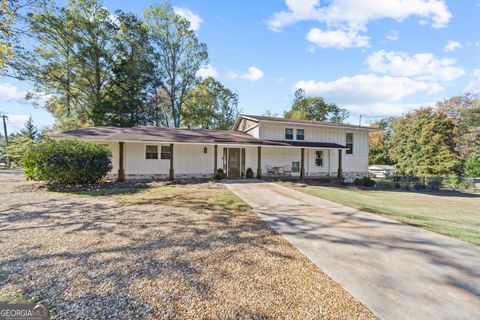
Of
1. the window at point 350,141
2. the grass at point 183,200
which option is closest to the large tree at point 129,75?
the grass at point 183,200

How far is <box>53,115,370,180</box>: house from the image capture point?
1354cm

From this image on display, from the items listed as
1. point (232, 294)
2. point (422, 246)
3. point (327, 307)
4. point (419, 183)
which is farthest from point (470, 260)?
point (419, 183)

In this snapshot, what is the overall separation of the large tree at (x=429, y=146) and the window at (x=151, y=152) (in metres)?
31.2

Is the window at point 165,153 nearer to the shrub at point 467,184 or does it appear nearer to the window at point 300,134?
the window at point 300,134

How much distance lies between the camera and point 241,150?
52.2 ft

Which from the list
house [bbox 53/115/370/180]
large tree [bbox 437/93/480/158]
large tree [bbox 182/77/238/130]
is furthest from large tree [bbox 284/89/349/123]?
house [bbox 53/115/370/180]

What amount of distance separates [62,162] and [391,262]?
11.8m

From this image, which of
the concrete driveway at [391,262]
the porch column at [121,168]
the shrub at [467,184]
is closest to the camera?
the concrete driveway at [391,262]

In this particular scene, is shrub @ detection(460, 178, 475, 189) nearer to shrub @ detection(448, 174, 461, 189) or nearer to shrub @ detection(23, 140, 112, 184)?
shrub @ detection(448, 174, 461, 189)

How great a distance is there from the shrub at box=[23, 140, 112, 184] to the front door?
801 cm

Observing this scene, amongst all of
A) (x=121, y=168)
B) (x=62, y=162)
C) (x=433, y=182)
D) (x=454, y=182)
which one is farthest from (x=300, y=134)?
(x=62, y=162)

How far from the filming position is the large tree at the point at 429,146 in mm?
26172

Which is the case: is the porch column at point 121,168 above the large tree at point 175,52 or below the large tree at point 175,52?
below

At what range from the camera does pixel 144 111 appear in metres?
27.0
